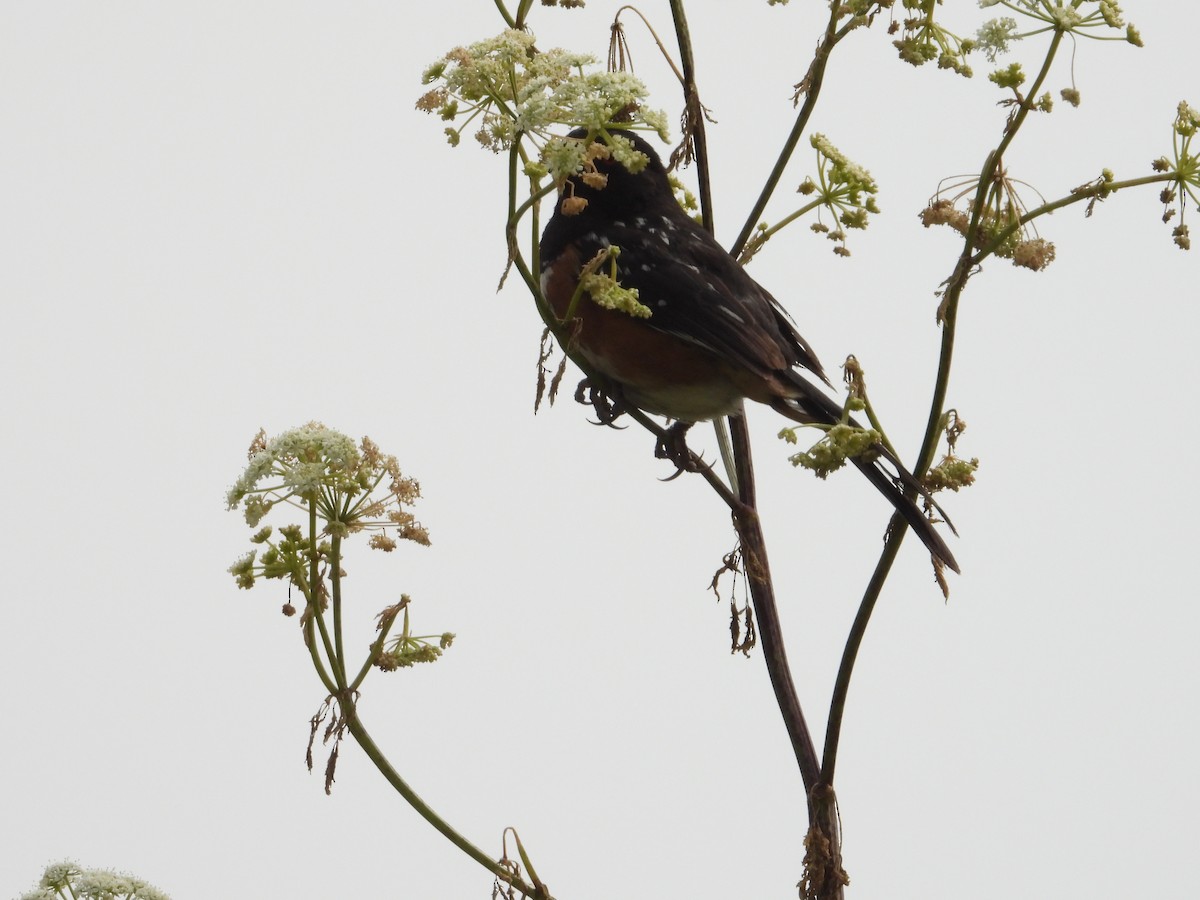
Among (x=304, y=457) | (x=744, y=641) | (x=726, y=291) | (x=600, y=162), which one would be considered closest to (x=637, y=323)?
(x=726, y=291)

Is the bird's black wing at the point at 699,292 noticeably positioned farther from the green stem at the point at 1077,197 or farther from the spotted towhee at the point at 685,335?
the green stem at the point at 1077,197

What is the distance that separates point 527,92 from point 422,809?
92 centimetres

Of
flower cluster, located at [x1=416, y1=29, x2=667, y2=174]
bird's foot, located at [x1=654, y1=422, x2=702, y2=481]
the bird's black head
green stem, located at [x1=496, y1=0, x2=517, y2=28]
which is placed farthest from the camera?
the bird's black head

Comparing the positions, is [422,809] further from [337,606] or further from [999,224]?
[999,224]

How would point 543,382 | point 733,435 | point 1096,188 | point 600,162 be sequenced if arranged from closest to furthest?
1. point 1096,188
2. point 543,382
3. point 733,435
4. point 600,162

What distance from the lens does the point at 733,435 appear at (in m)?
2.29

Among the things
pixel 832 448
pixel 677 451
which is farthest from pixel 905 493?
pixel 677 451

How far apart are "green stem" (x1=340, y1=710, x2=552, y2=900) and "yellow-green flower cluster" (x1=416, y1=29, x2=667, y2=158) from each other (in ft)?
2.43

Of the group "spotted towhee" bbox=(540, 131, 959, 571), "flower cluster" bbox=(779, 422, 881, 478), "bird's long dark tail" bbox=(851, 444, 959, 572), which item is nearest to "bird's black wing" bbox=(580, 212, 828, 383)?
"spotted towhee" bbox=(540, 131, 959, 571)

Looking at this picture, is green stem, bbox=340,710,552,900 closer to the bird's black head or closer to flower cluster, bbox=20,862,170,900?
flower cluster, bbox=20,862,170,900

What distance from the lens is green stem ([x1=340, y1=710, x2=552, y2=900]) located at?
171cm

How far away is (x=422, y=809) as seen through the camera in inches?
69.3

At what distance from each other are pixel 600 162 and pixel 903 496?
1.01 m

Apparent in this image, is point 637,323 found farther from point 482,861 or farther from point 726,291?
point 482,861
